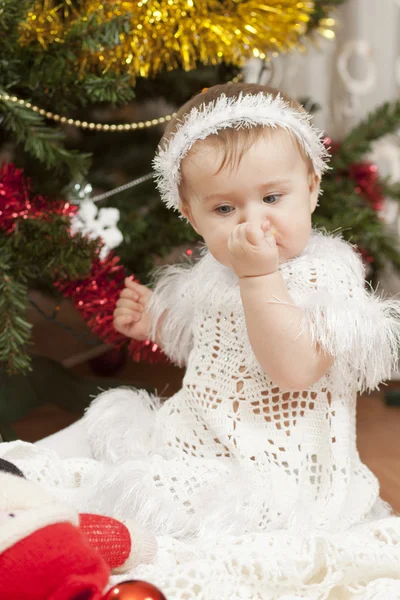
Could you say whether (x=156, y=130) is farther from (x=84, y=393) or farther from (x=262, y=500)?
(x=262, y=500)

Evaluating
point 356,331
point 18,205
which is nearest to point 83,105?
point 18,205

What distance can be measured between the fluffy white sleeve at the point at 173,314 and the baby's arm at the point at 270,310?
258 millimetres

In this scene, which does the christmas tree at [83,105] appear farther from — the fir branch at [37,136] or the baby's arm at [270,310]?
the baby's arm at [270,310]

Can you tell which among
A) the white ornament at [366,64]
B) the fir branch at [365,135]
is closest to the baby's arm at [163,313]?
the fir branch at [365,135]

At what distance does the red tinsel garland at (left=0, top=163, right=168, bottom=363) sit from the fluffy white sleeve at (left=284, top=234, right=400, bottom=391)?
0.36m

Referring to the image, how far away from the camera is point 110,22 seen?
A: 111 cm

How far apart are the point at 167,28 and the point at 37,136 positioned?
0.98 feet

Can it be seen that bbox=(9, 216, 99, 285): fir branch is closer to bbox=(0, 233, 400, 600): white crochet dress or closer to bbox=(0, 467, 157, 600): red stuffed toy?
bbox=(0, 233, 400, 600): white crochet dress

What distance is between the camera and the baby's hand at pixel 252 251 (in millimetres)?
835

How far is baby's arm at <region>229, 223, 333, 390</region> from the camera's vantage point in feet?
2.76

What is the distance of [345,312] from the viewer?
2.89ft

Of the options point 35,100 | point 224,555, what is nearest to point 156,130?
point 35,100

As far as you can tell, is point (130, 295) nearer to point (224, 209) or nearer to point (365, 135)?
point (224, 209)

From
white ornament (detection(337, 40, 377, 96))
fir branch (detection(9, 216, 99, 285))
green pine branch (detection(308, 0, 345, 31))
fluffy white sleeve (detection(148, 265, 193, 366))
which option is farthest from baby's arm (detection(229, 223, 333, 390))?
white ornament (detection(337, 40, 377, 96))
